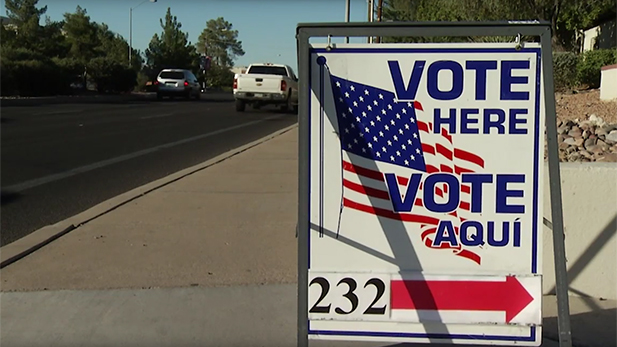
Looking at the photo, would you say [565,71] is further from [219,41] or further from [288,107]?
[219,41]

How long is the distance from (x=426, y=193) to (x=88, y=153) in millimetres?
10702

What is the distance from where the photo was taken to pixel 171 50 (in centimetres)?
7494

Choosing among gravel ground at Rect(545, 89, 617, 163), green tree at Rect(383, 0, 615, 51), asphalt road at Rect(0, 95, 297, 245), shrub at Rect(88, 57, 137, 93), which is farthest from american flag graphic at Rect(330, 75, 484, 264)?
shrub at Rect(88, 57, 137, 93)

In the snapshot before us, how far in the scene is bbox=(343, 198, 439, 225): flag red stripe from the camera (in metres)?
3.01

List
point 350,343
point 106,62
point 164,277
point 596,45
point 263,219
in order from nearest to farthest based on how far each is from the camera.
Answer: point 350,343, point 164,277, point 263,219, point 596,45, point 106,62

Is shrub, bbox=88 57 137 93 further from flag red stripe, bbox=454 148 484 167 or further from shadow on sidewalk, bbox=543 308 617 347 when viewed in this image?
flag red stripe, bbox=454 148 484 167

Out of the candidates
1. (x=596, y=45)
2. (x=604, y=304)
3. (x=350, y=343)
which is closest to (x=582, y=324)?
(x=604, y=304)

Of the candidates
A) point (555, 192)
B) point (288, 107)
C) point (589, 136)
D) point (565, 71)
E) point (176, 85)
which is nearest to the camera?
point (555, 192)

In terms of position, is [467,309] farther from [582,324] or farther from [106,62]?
[106,62]

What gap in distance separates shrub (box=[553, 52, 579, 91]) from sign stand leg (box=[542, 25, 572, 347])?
17.2m

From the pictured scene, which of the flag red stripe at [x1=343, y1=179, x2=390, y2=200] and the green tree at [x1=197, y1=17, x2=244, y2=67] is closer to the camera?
the flag red stripe at [x1=343, y1=179, x2=390, y2=200]

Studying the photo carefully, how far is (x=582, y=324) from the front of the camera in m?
4.19

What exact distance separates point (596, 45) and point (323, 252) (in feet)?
105

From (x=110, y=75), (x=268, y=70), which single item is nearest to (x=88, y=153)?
(x=268, y=70)
